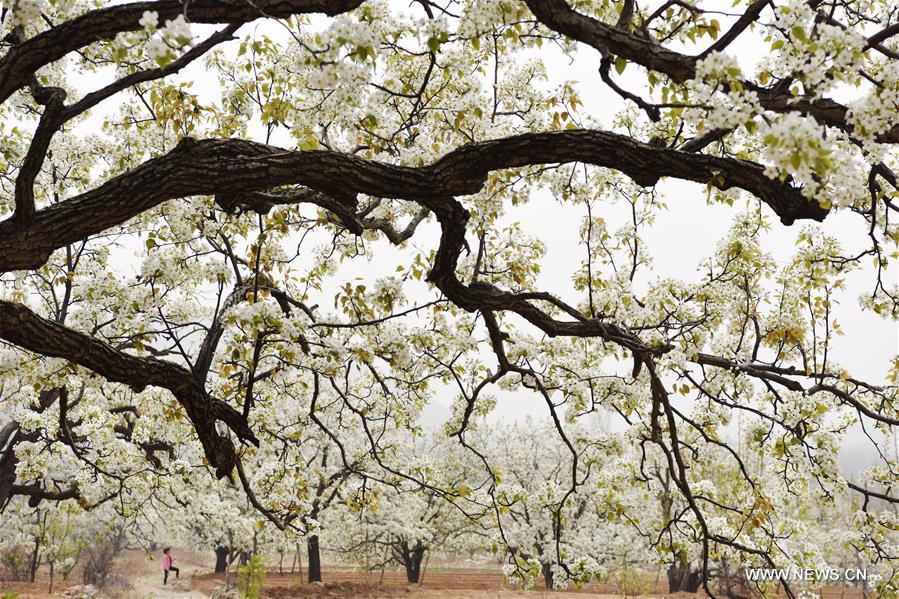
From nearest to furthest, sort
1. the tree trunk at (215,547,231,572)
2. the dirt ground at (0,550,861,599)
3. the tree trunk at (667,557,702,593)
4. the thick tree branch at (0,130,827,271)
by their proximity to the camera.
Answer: the thick tree branch at (0,130,827,271), the dirt ground at (0,550,861,599), the tree trunk at (667,557,702,593), the tree trunk at (215,547,231,572)

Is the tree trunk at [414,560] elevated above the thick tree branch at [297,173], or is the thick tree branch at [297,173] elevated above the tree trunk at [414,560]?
the thick tree branch at [297,173]

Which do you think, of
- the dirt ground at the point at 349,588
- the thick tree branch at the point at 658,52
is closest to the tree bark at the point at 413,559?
the dirt ground at the point at 349,588

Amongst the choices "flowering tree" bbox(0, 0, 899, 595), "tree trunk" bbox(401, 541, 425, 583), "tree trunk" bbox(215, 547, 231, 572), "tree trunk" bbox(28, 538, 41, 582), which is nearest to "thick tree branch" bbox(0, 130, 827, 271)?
"flowering tree" bbox(0, 0, 899, 595)

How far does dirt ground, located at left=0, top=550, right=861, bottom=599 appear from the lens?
677 inches

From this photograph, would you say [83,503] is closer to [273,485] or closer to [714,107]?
[273,485]

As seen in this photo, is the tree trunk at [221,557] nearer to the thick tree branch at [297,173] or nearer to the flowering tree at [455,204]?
the flowering tree at [455,204]

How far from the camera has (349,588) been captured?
19.1 metres

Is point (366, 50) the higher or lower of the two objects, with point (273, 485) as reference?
higher

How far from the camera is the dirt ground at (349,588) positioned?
677 inches

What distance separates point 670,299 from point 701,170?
230 cm

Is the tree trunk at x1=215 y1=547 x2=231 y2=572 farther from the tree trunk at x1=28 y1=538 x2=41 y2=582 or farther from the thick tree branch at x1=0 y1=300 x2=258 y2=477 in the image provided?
the thick tree branch at x1=0 y1=300 x2=258 y2=477

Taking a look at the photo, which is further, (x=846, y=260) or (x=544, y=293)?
(x=846, y=260)

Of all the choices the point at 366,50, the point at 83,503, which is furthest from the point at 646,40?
the point at 83,503

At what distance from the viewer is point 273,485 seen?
5840mm
